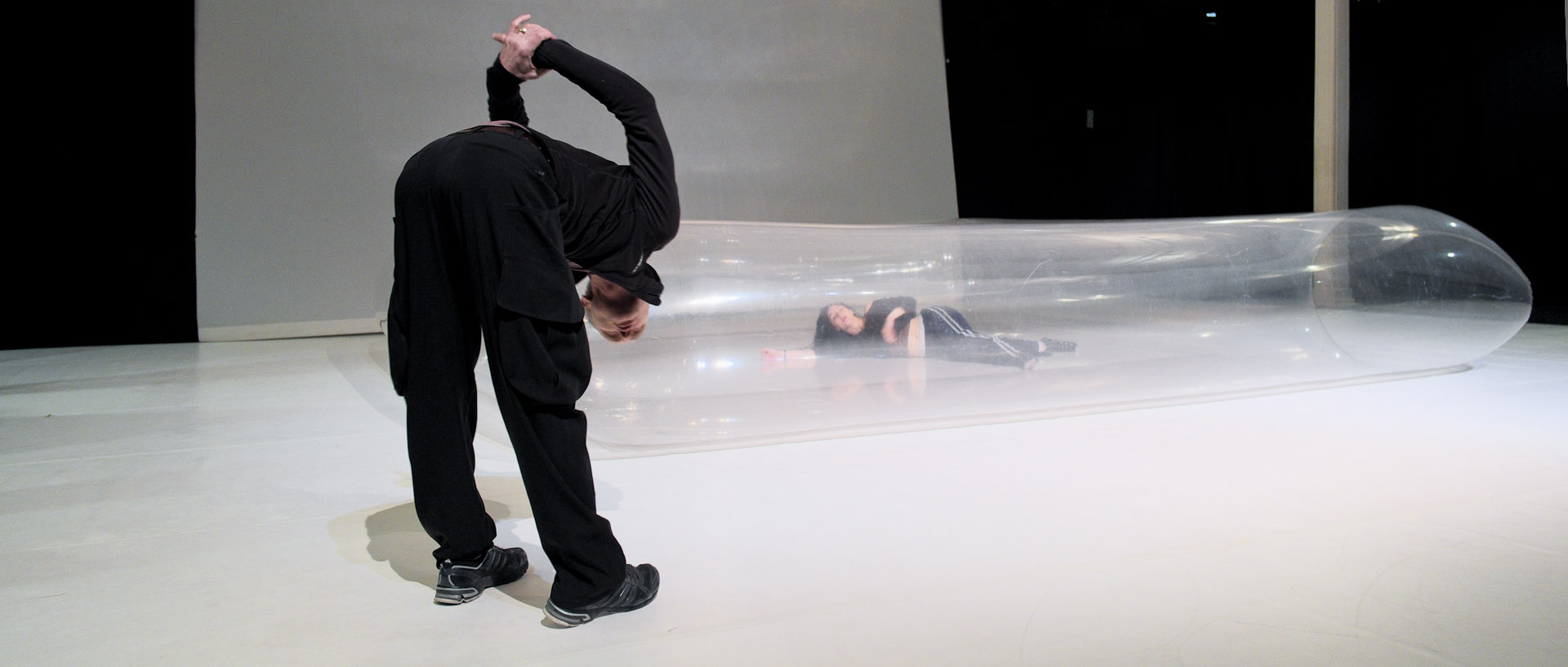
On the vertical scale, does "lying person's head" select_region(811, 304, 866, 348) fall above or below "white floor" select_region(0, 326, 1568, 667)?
above

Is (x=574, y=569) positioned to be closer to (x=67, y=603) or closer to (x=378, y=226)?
(x=67, y=603)

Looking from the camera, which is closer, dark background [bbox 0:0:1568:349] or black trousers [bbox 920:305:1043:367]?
black trousers [bbox 920:305:1043:367]

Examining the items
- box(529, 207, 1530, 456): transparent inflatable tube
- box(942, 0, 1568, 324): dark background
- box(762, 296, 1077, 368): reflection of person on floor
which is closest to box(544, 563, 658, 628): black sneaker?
box(529, 207, 1530, 456): transparent inflatable tube

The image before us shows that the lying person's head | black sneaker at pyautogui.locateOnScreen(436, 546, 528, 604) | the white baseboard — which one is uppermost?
the lying person's head

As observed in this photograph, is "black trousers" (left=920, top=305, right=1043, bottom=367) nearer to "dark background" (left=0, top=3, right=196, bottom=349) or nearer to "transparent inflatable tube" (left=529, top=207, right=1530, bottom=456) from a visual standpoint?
"transparent inflatable tube" (left=529, top=207, right=1530, bottom=456)

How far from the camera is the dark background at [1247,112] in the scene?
15.6 ft

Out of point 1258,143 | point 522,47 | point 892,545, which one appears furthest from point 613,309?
point 1258,143

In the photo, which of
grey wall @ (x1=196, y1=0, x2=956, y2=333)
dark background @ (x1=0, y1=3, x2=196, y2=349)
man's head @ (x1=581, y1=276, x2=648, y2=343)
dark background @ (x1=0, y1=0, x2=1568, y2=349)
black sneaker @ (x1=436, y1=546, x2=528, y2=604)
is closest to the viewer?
black sneaker @ (x1=436, y1=546, x2=528, y2=604)

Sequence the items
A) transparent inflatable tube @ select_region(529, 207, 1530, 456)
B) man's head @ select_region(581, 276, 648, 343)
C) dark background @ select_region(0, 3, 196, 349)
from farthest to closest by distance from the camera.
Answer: dark background @ select_region(0, 3, 196, 349), transparent inflatable tube @ select_region(529, 207, 1530, 456), man's head @ select_region(581, 276, 648, 343)

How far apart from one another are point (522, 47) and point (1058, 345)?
5.83ft

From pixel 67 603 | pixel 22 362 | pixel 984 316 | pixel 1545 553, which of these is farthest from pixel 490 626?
pixel 22 362

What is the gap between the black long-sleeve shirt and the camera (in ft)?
4.10

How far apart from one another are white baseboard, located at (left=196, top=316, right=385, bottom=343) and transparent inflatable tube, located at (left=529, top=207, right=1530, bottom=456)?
3205 mm

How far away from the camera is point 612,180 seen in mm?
1329
